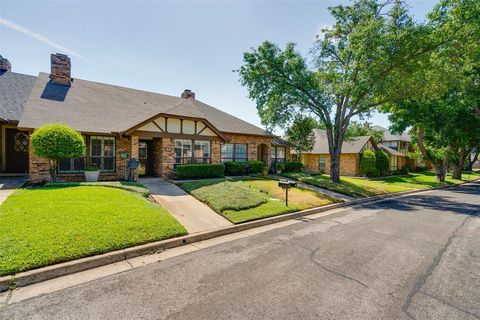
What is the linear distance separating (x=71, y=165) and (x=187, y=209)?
8407 mm

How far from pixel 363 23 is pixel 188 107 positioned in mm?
12360

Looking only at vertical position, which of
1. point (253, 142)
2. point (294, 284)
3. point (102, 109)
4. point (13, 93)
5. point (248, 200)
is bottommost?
point (294, 284)

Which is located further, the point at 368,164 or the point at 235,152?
the point at 368,164

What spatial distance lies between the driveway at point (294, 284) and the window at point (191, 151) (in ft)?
33.2

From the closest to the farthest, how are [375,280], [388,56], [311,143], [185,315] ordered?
[185,315] < [375,280] < [388,56] < [311,143]

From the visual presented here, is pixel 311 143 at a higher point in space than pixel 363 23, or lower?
lower

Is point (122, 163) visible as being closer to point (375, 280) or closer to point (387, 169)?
point (375, 280)

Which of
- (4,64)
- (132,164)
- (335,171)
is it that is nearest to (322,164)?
(335,171)

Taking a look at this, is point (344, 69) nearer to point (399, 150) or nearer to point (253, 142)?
point (253, 142)

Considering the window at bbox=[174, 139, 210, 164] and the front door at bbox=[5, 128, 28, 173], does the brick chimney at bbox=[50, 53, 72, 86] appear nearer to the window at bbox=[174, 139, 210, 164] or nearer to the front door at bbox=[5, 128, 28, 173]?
the front door at bbox=[5, 128, 28, 173]

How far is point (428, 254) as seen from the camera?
19.0ft

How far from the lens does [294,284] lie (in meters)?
4.25

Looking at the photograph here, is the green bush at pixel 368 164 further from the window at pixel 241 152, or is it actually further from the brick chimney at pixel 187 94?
the brick chimney at pixel 187 94

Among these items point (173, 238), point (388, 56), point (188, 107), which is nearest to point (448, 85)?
point (388, 56)
